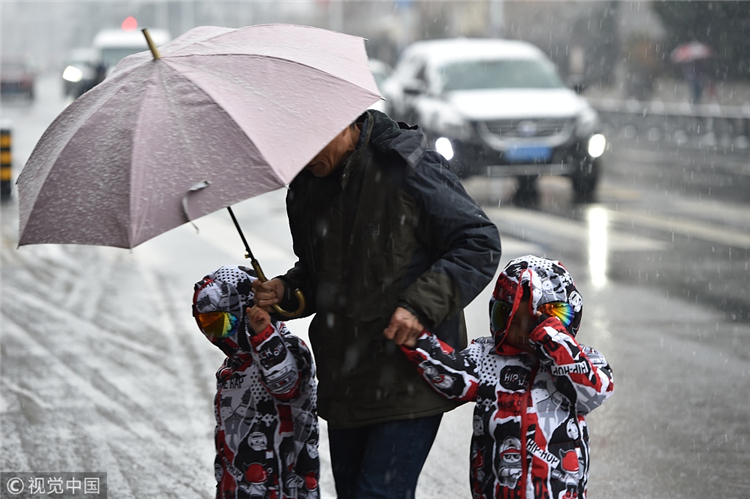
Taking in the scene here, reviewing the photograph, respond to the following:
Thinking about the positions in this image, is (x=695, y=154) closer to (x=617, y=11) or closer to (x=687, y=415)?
(x=687, y=415)

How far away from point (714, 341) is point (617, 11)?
3719 cm

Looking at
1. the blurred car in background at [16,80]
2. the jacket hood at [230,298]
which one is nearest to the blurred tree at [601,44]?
the blurred car in background at [16,80]

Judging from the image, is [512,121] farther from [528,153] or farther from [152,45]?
[152,45]

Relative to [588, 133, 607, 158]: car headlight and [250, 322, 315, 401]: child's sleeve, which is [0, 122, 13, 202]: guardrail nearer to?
[588, 133, 607, 158]: car headlight

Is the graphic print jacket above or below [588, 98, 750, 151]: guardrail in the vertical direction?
above

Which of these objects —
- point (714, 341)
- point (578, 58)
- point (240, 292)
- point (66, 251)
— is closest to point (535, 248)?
point (714, 341)

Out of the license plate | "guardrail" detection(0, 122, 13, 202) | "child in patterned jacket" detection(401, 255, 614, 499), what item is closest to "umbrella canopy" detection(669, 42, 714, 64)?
the license plate

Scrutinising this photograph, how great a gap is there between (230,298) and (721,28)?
3067 cm

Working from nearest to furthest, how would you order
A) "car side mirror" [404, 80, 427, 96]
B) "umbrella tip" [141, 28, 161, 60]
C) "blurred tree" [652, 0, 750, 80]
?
"umbrella tip" [141, 28, 161, 60] → "car side mirror" [404, 80, 427, 96] → "blurred tree" [652, 0, 750, 80]

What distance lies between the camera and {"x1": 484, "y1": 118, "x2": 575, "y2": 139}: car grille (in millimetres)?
14102

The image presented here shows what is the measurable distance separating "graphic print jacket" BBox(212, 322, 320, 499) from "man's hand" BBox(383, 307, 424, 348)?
21.0 inches

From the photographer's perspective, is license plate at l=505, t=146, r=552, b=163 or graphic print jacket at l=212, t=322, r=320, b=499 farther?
license plate at l=505, t=146, r=552, b=163

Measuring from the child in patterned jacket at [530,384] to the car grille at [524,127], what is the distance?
36.6ft

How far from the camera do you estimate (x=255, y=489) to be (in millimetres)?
3395
